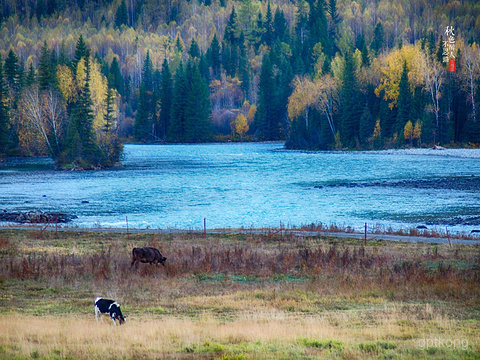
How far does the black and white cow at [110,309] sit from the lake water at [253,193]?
18594 millimetres

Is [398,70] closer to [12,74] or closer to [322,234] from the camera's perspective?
[12,74]

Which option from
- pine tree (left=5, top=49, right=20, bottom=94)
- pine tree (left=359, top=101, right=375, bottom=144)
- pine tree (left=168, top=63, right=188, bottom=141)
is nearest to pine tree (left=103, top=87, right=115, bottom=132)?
pine tree (left=5, top=49, right=20, bottom=94)

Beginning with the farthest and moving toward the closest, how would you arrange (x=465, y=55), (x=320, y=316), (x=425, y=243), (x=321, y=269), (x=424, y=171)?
(x=465, y=55)
(x=424, y=171)
(x=425, y=243)
(x=321, y=269)
(x=320, y=316)

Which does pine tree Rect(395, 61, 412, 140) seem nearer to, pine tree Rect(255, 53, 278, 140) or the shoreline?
pine tree Rect(255, 53, 278, 140)

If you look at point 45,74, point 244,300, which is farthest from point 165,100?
point 244,300

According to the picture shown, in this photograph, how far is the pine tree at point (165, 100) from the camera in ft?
531

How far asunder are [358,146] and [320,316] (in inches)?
3847

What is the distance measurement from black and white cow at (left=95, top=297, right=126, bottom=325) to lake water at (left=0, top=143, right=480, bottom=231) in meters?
18.6

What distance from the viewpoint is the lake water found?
37656mm

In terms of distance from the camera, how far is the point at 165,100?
536ft

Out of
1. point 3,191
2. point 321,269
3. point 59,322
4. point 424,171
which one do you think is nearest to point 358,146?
point 424,171

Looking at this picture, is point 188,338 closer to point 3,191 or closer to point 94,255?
point 94,255

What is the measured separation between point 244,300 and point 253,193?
3762 cm

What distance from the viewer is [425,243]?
25.1 metres
